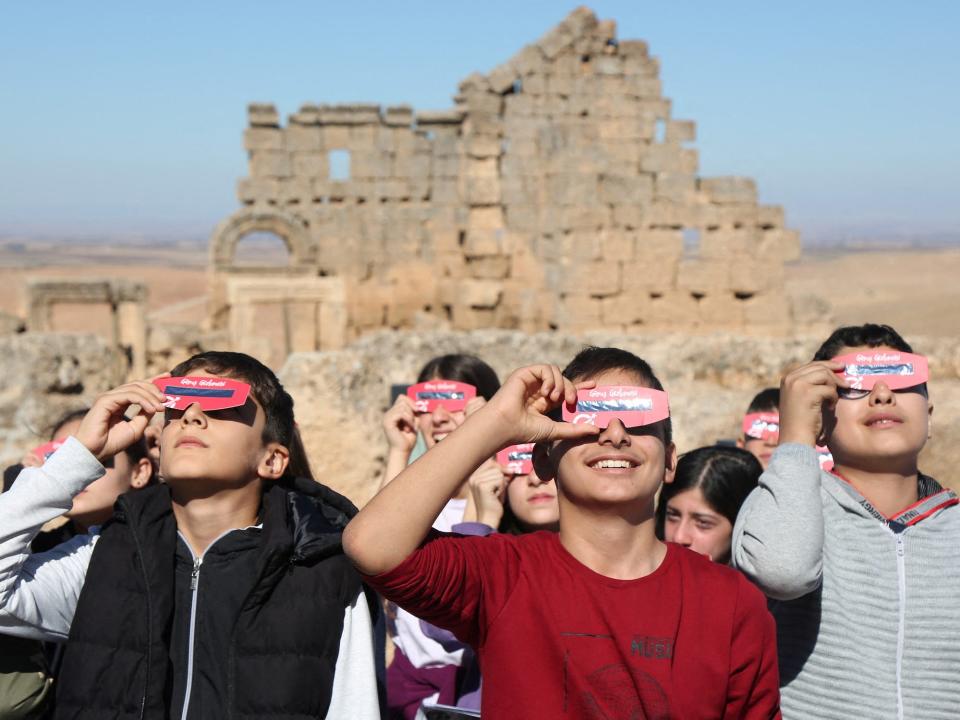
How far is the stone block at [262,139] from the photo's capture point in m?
15.4

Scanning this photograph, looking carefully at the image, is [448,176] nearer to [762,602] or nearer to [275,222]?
[275,222]

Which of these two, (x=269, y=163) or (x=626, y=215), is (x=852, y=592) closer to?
(x=626, y=215)

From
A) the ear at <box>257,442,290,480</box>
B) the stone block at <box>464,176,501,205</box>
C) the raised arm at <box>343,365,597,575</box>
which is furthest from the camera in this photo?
the stone block at <box>464,176,501,205</box>

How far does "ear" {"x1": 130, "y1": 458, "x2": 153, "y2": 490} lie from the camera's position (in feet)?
9.70

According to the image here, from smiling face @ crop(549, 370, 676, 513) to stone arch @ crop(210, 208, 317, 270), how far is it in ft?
43.5

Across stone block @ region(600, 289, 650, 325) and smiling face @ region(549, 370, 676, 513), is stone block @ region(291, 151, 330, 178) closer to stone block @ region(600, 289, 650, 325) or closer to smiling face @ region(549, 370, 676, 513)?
stone block @ region(600, 289, 650, 325)

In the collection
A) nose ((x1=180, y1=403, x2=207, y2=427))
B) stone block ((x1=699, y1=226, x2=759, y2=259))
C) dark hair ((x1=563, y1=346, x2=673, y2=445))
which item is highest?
stone block ((x1=699, y1=226, x2=759, y2=259))

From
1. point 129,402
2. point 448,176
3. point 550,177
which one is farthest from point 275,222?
point 129,402

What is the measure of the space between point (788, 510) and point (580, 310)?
33.4 feet

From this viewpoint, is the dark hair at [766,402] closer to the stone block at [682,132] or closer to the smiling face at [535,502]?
the smiling face at [535,502]

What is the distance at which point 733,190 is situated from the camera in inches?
491

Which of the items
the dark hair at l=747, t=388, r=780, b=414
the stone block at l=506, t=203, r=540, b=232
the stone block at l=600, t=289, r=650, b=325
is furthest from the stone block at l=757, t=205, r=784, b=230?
the dark hair at l=747, t=388, r=780, b=414

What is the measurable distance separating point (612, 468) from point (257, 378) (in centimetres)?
98

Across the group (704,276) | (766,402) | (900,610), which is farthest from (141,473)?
(704,276)
